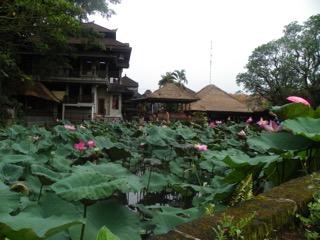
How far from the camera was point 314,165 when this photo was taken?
9.05ft

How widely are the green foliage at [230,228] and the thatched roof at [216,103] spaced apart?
32.2 m

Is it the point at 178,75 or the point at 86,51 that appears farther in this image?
the point at 178,75

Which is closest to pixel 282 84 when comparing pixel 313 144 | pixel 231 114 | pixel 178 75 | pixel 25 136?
pixel 231 114

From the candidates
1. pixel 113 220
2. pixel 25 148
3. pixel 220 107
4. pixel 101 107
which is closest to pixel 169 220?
pixel 113 220

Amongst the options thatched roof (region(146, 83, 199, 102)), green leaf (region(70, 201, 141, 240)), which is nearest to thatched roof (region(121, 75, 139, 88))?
thatched roof (region(146, 83, 199, 102))

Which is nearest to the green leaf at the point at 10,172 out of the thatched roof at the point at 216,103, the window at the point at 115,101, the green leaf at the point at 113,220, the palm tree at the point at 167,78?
the green leaf at the point at 113,220

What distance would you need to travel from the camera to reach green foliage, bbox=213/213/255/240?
147 centimetres

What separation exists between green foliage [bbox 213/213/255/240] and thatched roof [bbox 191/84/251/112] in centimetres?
3225

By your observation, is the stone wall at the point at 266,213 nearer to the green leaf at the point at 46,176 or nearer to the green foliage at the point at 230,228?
the green foliage at the point at 230,228

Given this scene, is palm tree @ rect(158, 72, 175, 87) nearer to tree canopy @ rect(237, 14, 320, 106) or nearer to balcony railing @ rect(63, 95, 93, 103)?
tree canopy @ rect(237, 14, 320, 106)

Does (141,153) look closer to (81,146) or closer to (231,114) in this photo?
(81,146)

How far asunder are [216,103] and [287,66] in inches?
271

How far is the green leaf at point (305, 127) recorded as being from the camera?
217cm

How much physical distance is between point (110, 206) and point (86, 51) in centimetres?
2655
